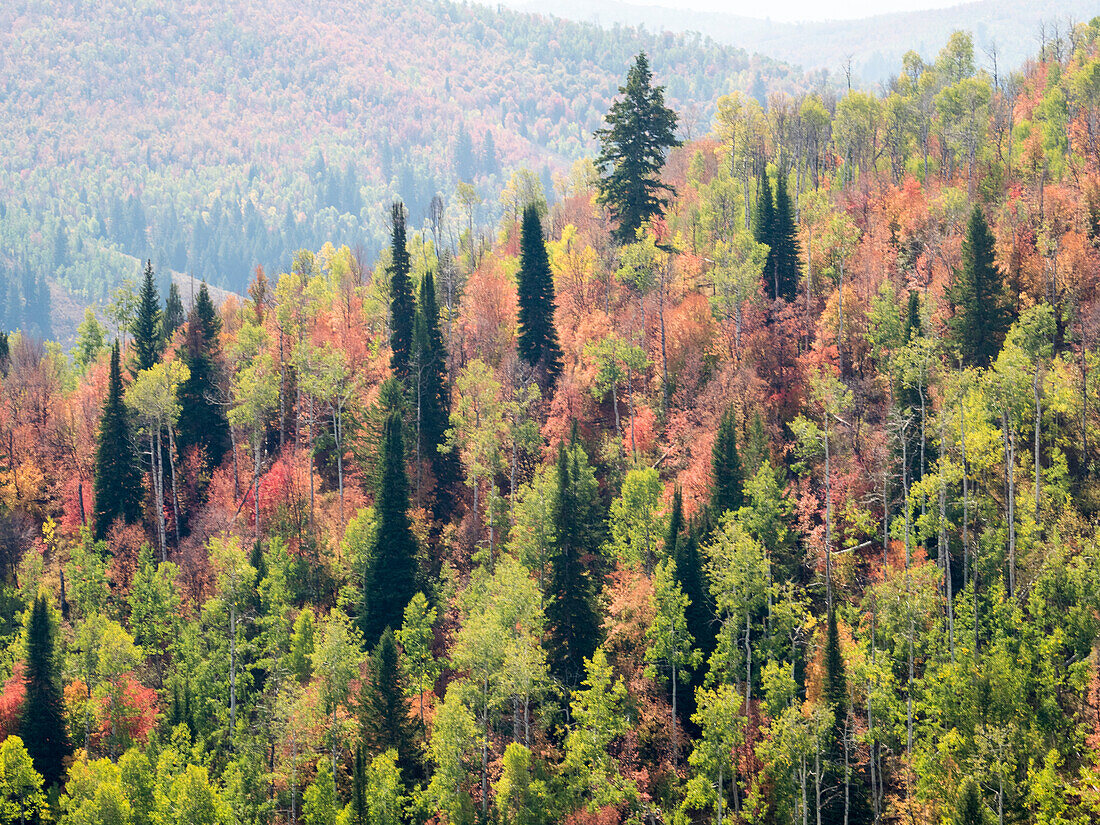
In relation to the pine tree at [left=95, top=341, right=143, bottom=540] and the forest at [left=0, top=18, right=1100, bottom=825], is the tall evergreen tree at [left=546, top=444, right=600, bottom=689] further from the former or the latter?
the pine tree at [left=95, top=341, right=143, bottom=540]

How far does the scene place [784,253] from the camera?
92.6 metres

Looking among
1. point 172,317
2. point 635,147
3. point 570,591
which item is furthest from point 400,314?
point 172,317

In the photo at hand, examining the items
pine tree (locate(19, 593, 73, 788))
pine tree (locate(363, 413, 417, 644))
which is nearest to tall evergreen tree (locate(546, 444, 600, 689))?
pine tree (locate(363, 413, 417, 644))

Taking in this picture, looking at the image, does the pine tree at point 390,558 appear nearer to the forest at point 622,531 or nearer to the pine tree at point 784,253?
the forest at point 622,531

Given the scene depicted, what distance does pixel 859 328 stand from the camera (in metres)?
83.8

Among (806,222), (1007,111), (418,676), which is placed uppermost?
(1007,111)

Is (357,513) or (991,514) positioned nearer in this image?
(991,514)

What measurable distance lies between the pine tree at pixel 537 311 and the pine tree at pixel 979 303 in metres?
31.2

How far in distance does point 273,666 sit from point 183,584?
17.3 meters

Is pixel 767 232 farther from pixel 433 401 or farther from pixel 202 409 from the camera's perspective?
pixel 202 409

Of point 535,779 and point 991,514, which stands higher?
point 991,514

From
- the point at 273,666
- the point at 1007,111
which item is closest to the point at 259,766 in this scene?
the point at 273,666

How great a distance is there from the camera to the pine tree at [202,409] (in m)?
102

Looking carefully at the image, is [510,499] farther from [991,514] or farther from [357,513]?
[991,514]
